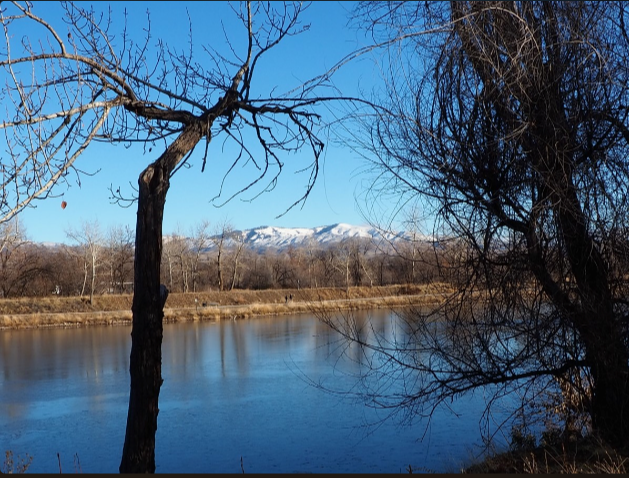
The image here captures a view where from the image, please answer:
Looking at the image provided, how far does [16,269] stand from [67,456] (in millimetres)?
33421

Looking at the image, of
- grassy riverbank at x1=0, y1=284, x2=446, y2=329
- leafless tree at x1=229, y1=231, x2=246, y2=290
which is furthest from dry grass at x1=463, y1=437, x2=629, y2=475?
leafless tree at x1=229, y1=231, x2=246, y2=290

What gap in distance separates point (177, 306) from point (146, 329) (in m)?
32.8

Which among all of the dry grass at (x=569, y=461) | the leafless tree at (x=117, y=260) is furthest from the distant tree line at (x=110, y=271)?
the dry grass at (x=569, y=461)

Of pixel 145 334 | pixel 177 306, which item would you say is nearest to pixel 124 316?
pixel 177 306

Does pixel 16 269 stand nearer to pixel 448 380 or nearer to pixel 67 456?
pixel 67 456

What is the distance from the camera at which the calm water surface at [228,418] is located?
33.6ft

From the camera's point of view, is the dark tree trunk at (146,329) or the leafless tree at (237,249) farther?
the leafless tree at (237,249)

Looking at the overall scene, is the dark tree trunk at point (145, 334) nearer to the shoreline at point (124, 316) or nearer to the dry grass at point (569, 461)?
the dry grass at point (569, 461)

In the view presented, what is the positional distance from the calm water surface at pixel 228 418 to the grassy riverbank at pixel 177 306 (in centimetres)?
1101

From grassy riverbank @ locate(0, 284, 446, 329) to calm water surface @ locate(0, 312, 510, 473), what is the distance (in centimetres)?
1101

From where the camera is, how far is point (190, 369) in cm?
1889

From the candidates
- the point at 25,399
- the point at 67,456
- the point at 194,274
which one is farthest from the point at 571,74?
the point at 194,274

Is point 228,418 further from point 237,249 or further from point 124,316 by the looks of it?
point 237,249

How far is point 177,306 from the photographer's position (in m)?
36.0
